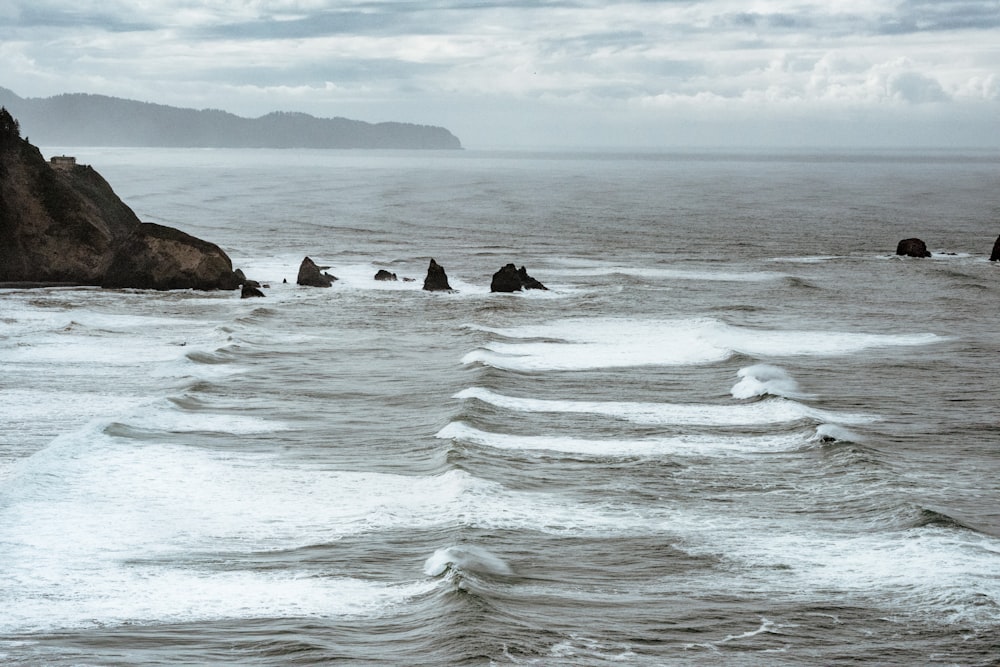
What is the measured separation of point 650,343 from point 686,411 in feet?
32.3

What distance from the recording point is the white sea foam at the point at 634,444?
22.1 m

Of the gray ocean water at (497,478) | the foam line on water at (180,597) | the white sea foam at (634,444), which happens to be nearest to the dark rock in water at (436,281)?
the gray ocean water at (497,478)

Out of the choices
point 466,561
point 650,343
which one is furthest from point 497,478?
point 650,343

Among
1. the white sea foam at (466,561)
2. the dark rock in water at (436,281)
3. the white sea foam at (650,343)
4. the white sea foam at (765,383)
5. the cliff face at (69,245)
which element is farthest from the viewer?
the dark rock in water at (436,281)

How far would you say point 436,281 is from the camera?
47688mm

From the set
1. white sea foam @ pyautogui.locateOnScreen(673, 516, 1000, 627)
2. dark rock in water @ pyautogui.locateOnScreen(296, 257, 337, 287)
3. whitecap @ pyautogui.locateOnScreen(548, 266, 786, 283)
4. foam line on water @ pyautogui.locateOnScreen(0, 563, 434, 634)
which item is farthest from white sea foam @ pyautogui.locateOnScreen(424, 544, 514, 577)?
whitecap @ pyautogui.locateOnScreen(548, 266, 786, 283)

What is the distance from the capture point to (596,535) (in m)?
17.6

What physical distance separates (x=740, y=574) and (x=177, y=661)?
7046mm

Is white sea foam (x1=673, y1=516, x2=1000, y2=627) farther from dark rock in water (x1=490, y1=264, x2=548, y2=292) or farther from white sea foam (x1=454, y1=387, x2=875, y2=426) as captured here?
dark rock in water (x1=490, y1=264, x2=548, y2=292)

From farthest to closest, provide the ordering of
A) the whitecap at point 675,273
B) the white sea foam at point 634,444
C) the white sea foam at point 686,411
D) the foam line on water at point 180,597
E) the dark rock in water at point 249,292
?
the whitecap at point 675,273 < the dark rock in water at point 249,292 < the white sea foam at point 686,411 < the white sea foam at point 634,444 < the foam line on water at point 180,597

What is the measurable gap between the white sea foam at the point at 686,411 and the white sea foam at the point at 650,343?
4451 mm

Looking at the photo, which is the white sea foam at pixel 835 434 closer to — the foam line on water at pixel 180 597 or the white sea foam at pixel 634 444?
the white sea foam at pixel 634 444

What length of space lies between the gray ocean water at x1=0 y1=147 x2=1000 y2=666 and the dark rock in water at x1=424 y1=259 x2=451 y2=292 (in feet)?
2.26

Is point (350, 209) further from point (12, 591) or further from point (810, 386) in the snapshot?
point (12, 591)
